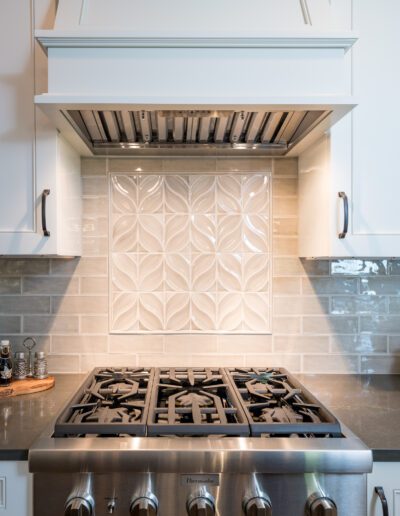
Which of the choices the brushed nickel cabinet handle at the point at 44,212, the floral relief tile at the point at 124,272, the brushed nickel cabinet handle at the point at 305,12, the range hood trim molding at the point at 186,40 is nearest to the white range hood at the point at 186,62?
the range hood trim molding at the point at 186,40

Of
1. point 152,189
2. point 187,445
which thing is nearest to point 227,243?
point 152,189

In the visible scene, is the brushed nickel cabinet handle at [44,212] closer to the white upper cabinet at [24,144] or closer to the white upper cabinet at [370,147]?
the white upper cabinet at [24,144]

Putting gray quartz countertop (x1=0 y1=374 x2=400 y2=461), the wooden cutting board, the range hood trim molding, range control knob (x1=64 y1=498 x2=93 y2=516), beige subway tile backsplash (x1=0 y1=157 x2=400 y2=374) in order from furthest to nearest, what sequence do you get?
beige subway tile backsplash (x1=0 y1=157 x2=400 y2=374) → the wooden cutting board → the range hood trim molding → gray quartz countertop (x1=0 y1=374 x2=400 y2=461) → range control knob (x1=64 y1=498 x2=93 y2=516)

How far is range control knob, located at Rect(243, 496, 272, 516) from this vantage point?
1026mm

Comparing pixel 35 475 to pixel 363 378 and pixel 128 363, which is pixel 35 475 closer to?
pixel 128 363

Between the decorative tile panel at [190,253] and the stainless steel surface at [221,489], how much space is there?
769mm

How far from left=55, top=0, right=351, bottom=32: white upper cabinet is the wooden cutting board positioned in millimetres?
1253

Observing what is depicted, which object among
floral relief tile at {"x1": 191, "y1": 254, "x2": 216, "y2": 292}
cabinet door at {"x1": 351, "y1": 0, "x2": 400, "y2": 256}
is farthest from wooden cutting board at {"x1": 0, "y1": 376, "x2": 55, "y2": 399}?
cabinet door at {"x1": 351, "y1": 0, "x2": 400, "y2": 256}

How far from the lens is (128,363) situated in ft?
5.92

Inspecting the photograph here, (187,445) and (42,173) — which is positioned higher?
(42,173)

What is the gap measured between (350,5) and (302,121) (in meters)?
0.41

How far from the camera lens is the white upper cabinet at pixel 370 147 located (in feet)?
4.68

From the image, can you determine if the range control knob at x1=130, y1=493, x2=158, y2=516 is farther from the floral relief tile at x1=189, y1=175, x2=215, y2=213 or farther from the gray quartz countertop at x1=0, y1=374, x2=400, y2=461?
the floral relief tile at x1=189, y1=175, x2=215, y2=213

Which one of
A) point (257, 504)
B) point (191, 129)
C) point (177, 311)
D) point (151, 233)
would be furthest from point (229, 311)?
point (257, 504)
